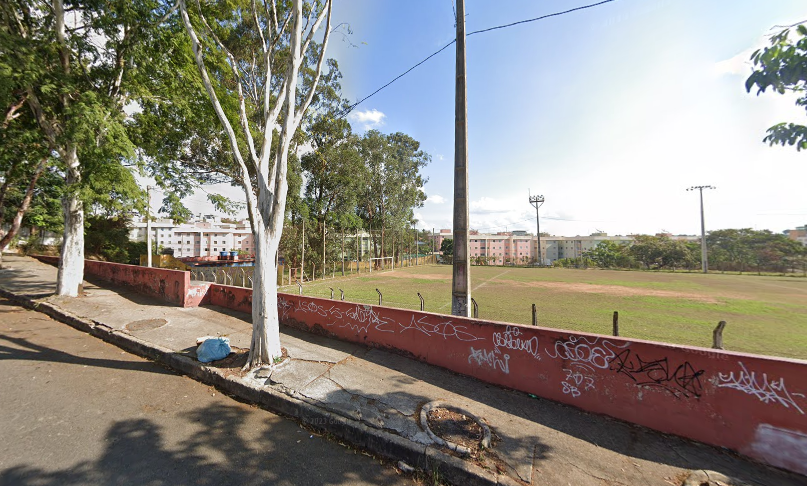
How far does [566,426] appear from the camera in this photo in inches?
135

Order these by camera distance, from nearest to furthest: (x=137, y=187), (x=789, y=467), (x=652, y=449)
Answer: (x=789, y=467)
(x=652, y=449)
(x=137, y=187)

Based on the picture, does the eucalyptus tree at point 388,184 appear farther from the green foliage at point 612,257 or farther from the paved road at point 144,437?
the green foliage at point 612,257

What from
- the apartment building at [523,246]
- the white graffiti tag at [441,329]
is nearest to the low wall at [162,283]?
the white graffiti tag at [441,329]

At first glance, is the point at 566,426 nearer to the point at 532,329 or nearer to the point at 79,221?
the point at 532,329

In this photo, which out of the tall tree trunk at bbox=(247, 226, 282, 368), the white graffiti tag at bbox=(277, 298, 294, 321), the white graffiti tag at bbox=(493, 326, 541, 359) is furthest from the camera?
the white graffiti tag at bbox=(277, 298, 294, 321)

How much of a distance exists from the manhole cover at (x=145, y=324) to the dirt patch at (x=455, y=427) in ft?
22.4

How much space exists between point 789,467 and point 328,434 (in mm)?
4711

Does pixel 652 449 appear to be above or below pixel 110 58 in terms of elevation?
below

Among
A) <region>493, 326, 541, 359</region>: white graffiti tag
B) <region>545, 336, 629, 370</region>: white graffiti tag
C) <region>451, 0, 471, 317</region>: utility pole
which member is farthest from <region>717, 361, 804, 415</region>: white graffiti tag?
<region>451, 0, 471, 317</region>: utility pole

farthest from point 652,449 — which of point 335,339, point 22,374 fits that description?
point 22,374

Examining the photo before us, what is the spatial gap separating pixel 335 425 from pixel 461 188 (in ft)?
13.3

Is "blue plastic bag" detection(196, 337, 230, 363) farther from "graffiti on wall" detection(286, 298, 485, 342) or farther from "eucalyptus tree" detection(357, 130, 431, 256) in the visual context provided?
"eucalyptus tree" detection(357, 130, 431, 256)

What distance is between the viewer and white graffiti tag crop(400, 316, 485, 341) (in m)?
4.66

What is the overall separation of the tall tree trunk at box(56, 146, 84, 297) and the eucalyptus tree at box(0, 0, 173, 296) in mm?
20
